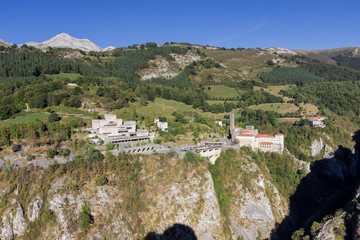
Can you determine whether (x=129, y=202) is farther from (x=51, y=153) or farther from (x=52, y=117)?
(x=52, y=117)

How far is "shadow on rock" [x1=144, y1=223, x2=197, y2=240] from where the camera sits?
3987 centimetres

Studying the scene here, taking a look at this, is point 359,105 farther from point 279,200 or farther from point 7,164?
point 7,164

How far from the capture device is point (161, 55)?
5910 inches

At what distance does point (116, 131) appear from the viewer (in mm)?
51000

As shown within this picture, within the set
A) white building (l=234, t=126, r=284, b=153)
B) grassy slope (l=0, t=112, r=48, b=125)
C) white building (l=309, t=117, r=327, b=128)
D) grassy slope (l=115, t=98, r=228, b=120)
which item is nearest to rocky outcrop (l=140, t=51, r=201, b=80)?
grassy slope (l=115, t=98, r=228, b=120)

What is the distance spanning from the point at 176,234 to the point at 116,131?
70.6 ft

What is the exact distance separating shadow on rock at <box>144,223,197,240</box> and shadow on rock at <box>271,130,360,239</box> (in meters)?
15.9

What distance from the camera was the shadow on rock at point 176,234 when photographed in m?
39.9

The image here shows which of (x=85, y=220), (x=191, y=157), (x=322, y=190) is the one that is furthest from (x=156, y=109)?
(x=322, y=190)

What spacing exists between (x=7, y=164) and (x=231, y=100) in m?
77.6

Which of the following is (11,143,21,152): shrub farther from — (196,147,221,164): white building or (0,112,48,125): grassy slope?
(196,147,221,164): white building

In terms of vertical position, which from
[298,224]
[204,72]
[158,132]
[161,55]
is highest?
[161,55]

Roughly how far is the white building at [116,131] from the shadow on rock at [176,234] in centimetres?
1756

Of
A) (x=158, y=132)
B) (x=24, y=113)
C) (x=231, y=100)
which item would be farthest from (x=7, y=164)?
(x=231, y=100)
